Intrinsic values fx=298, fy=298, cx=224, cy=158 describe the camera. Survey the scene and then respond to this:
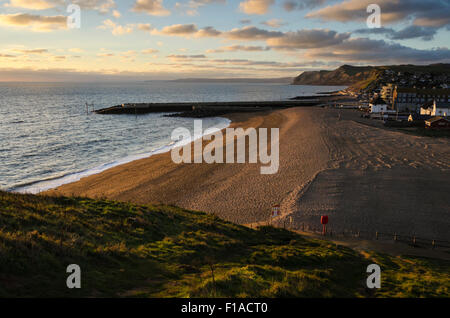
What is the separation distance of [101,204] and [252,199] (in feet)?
34.7

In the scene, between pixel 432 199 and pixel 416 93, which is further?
pixel 416 93

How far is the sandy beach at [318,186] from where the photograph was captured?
60.6 ft

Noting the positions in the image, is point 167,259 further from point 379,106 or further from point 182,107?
point 182,107

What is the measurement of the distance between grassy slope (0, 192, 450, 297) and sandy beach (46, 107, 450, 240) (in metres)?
4.50

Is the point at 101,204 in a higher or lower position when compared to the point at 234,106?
lower

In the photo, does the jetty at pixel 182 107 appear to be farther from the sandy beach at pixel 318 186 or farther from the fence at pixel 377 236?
the fence at pixel 377 236

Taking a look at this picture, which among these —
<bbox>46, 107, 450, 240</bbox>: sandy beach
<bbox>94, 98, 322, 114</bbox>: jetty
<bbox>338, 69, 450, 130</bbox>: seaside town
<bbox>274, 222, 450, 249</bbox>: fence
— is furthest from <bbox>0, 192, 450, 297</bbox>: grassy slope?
<bbox>94, 98, 322, 114</bbox>: jetty

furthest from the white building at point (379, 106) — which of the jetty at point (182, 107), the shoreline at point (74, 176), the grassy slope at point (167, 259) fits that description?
the grassy slope at point (167, 259)

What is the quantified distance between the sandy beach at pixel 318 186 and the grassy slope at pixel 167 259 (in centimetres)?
450

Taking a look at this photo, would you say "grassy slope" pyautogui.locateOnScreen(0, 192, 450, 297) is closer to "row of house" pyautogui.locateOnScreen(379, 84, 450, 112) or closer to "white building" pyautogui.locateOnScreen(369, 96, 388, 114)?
"white building" pyautogui.locateOnScreen(369, 96, 388, 114)

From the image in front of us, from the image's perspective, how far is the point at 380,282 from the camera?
378 inches

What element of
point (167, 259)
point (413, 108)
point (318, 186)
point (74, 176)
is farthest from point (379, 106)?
point (167, 259)

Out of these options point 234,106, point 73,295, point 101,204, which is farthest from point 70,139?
point 234,106

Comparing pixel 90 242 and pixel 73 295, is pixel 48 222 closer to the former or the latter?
pixel 90 242
